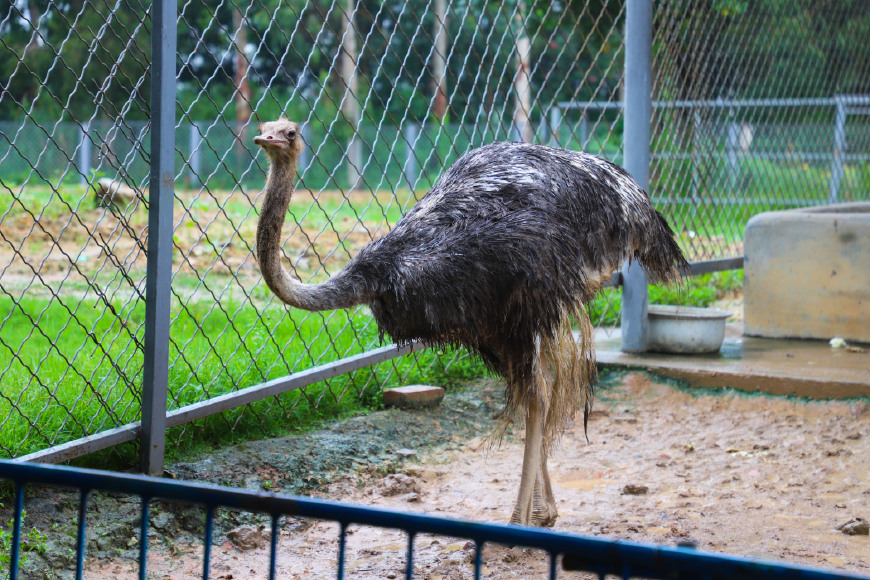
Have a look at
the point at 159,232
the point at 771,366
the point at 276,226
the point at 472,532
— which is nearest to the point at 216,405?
the point at 159,232

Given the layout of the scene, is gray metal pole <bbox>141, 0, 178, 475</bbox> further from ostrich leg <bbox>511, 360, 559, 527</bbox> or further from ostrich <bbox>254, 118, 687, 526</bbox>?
ostrich leg <bbox>511, 360, 559, 527</bbox>

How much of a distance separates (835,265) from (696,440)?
2066 millimetres

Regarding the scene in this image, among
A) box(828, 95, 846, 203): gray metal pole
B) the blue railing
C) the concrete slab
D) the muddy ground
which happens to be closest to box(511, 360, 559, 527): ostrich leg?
the muddy ground

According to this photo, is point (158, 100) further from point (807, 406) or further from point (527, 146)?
point (807, 406)

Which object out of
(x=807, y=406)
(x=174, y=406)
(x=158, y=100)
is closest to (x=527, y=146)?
(x=158, y=100)

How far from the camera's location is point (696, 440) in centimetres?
515

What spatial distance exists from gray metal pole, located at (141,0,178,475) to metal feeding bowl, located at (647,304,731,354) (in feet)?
11.3

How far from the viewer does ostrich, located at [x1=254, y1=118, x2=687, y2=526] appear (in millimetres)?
3451

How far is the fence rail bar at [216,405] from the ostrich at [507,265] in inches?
14.3

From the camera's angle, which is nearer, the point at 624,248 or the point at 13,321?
the point at 624,248

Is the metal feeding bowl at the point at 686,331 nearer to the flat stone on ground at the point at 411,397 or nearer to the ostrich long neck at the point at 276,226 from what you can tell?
the flat stone on ground at the point at 411,397

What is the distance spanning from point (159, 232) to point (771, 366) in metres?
3.79

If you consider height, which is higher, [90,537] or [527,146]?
[527,146]

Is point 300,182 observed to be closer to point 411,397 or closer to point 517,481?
point 411,397
